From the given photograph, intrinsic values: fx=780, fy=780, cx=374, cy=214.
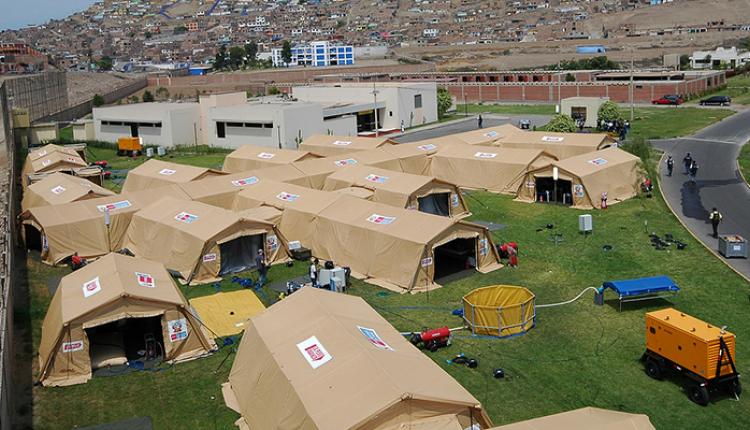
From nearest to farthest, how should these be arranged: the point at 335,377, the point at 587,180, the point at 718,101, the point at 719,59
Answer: the point at 335,377 → the point at 587,180 → the point at 718,101 → the point at 719,59

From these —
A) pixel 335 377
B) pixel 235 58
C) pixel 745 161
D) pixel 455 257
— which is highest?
pixel 235 58

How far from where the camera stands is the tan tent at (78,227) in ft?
85.7

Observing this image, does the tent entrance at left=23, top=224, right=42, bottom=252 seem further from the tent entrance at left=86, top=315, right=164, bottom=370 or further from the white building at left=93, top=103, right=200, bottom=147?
the white building at left=93, top=103, right=200, bottom=147

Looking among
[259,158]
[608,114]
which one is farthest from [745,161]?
[259,158]

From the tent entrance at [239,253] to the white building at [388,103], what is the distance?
32.7 metres

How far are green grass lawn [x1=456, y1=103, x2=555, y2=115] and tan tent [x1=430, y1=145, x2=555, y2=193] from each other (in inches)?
1238

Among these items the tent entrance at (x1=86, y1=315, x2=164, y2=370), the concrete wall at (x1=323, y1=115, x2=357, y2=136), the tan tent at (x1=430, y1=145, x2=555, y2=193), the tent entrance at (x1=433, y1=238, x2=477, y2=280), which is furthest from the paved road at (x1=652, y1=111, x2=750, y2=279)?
the concrete wall at (x1=323, y1=115, x2=357, y2=136)

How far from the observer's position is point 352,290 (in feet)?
72.7

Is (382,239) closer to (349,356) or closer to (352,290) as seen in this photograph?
(352,290)

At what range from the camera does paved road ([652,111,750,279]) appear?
1058 inches

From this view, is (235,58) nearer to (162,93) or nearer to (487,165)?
(162,93)

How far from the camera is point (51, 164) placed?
39438mm

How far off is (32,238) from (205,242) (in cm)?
825

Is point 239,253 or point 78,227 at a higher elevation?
point 78,227
